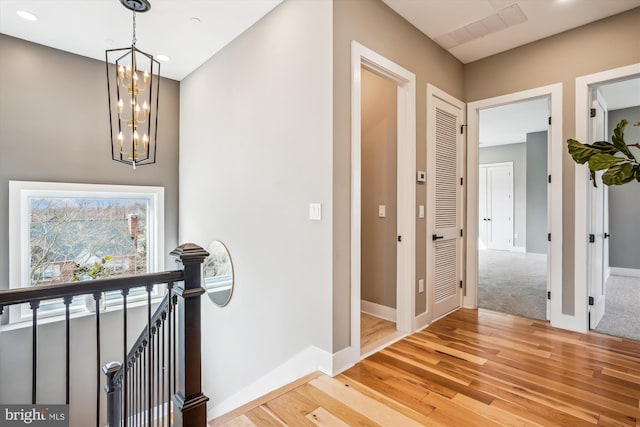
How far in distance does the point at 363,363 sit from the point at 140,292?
3.38 m

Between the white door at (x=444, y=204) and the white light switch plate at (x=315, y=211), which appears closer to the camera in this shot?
the white light switch plate at (x=315, y=211)

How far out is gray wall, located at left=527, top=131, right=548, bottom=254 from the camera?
25.0 ft

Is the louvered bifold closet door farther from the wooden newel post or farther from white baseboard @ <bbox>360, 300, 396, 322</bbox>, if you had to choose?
the wooden newel post

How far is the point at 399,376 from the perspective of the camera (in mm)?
2361

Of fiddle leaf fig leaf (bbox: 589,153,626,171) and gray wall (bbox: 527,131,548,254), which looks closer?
fiddle leaf fig leaf (bbox: 589,153,626,171)

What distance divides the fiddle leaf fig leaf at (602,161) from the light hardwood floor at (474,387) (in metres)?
1.48

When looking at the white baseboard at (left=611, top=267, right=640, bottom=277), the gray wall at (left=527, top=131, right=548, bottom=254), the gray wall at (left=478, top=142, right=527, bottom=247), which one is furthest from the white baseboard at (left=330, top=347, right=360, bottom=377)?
the gray wall at (left=478, top=142, right=527, bottom=247)

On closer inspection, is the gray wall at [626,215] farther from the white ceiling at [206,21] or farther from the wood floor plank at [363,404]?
the wood floor plank at [363,404]

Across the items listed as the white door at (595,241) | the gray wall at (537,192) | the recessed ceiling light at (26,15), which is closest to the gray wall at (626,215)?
the gray wall at (537,192)

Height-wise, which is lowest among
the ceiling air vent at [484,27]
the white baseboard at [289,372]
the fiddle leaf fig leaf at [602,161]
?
the white baseboard at [289,372]

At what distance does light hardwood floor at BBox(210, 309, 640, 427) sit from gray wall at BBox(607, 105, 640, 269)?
392cm

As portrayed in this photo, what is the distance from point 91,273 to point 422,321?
156 inches

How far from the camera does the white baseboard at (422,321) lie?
3.23 meters

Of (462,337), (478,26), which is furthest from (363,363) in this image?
(478,26)
